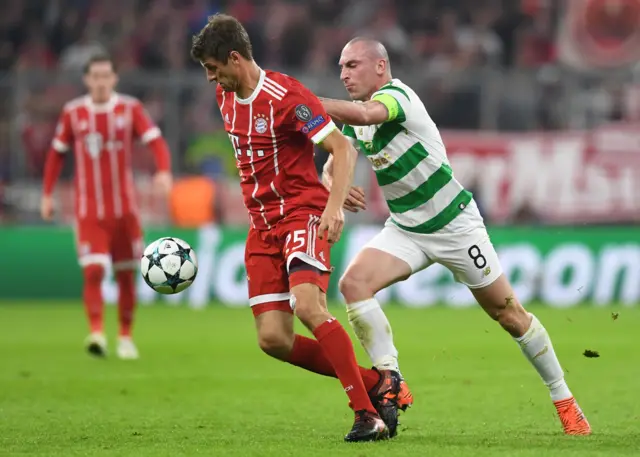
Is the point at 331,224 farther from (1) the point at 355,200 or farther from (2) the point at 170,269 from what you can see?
(2) the point at 170,269

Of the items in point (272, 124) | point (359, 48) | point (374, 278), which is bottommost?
point (374, 278)

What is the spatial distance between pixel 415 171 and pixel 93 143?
5632mm

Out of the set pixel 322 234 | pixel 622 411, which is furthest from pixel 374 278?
pixel 622 411

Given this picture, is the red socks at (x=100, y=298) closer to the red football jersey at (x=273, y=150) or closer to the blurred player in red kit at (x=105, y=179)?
the blurred player in red kit at (x=105, y=179)

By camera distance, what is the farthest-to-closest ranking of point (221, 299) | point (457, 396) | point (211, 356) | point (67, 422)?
point (221, 299)
point (211, 356)
point (457, 396)
point (67, 422)

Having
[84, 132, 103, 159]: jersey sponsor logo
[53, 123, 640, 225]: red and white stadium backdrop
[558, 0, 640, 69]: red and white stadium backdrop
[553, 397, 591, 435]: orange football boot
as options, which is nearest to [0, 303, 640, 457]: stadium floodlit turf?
[553, 397, 591, 435]: orange football boot

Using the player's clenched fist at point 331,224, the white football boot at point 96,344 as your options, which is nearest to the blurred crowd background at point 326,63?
the white football boot at point 96,344

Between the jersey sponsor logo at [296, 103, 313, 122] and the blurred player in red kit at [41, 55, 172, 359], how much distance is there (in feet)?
18.1

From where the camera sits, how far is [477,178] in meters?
18.1

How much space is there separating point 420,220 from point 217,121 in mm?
10971

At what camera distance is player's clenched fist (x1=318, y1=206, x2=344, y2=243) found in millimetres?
6078

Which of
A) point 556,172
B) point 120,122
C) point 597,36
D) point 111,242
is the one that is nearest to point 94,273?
point 111,242

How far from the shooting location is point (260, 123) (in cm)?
648

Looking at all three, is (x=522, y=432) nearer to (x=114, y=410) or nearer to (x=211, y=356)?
(x=114, y=410)
